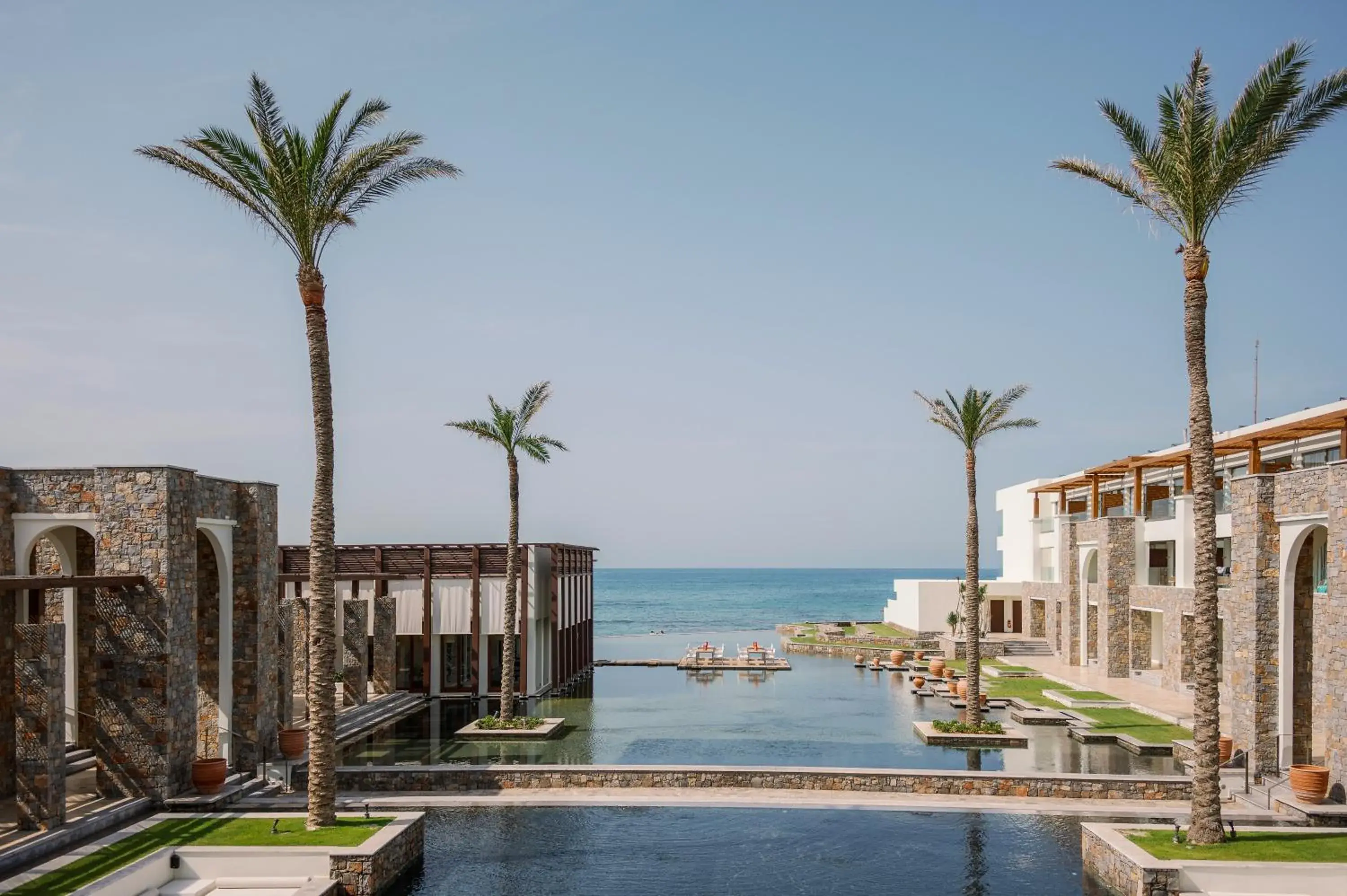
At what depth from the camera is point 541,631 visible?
39.7m

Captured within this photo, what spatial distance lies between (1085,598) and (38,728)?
39164 millimetres

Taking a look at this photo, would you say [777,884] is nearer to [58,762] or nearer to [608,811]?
[608,811]

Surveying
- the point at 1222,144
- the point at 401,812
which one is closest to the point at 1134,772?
the point at 1222,144

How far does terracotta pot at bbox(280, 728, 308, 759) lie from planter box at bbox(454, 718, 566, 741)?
5397mm

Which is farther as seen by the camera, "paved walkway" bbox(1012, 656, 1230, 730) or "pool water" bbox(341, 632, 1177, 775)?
"paved walkway" bbox(1012, 656, 1230, 730)

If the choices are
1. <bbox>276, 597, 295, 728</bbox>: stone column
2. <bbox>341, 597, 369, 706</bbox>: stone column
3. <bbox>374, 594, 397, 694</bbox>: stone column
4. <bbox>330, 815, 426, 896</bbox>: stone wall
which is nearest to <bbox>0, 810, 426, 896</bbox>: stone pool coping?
<bbox>330, 815, 426, 896</bbox>: stone wall

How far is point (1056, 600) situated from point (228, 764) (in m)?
39.6

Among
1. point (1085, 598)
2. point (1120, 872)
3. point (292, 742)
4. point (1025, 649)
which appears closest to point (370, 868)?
point (292, 742)

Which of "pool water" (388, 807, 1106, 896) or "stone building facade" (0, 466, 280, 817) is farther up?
"stone building facade" (0, 466, 280, 817)

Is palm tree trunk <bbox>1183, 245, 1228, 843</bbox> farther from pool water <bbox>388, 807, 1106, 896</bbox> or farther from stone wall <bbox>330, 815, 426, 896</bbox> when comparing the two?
stone wall <bbox>330, 815, 426, 896</bbox>

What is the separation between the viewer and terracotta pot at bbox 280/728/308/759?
2398 cm

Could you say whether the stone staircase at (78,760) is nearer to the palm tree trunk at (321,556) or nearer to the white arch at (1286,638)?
the palm tree trunk at (321,556)

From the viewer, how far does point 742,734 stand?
97.6 ft

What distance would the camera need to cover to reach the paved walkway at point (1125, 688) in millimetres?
31391
